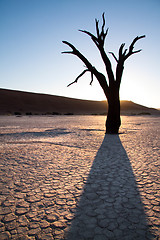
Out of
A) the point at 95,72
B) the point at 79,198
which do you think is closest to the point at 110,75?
the point at 95,72

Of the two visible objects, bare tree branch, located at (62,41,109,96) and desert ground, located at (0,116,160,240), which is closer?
desert ground, located at (0,116,160,240)

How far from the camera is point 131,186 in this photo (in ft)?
8.96

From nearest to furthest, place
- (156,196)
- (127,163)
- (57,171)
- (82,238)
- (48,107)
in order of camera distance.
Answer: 1. (82,238)
2. (156,196)
3. (57,171)
4. (127,163)
5. (48,107)

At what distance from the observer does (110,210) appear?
211cm

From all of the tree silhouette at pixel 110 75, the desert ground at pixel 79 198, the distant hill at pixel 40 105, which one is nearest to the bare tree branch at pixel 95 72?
the tree silhouette at pixel 110 75

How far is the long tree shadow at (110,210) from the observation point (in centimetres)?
172

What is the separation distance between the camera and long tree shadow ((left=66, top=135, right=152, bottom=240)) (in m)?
1.72

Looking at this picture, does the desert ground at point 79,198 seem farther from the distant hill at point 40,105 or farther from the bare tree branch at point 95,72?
the distant hill at point 40,105

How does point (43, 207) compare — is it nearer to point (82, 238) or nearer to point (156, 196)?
point (82, 238)

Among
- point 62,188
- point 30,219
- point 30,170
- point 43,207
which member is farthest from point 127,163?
point 30,219

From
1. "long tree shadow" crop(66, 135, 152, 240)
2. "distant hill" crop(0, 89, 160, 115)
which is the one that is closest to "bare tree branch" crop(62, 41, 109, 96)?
"long tree shadow" crop(66, 135, 152, 240)

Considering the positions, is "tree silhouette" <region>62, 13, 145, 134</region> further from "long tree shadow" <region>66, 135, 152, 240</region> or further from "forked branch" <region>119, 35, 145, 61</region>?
"long tree shadow" <region>66, 135, 152, 240</region>

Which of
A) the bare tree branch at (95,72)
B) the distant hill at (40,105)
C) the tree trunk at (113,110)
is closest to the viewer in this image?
the tree trunk at (113,110)

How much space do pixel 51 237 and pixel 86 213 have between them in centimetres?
51
